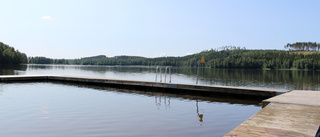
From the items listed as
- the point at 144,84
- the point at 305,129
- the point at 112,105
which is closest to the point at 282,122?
the point at 305,129

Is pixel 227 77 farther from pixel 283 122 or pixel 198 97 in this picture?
pixel 283 122

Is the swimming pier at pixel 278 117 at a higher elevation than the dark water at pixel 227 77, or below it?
higher

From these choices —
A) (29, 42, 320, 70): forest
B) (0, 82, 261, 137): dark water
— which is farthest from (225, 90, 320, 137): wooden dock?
(29, 42, 320, 70): forest

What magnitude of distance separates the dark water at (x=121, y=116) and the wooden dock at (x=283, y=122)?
1.26m

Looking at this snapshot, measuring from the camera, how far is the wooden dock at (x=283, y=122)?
15.4 ft

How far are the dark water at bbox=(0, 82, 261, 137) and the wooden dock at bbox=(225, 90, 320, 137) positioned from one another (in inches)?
49.6

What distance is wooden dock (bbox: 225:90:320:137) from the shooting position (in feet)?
15.4

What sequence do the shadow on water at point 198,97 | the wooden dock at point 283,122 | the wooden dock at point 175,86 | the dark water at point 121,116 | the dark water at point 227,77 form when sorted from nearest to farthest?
the wooden dock at point 283,122 < the dark water at point 121,116 < the shadow on water at point 198,97 < the wooden dock at point 175,86 < the dark water at point 227,77

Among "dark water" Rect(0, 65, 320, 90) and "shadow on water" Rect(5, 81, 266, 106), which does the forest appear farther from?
"shadow on water" Rect(5, 81, 266, 106)

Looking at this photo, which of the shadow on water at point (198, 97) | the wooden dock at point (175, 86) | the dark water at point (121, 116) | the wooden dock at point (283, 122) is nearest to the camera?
the wooden dock at point (283, 122)

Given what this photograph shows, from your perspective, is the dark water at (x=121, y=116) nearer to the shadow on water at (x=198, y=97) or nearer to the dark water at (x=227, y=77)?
the shadow on water at (x=198, y=97)

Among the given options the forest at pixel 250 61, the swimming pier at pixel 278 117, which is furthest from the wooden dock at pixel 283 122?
the forest at pixel 250 61

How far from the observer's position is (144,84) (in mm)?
16094

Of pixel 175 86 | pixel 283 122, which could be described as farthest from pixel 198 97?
pixel 283 122
